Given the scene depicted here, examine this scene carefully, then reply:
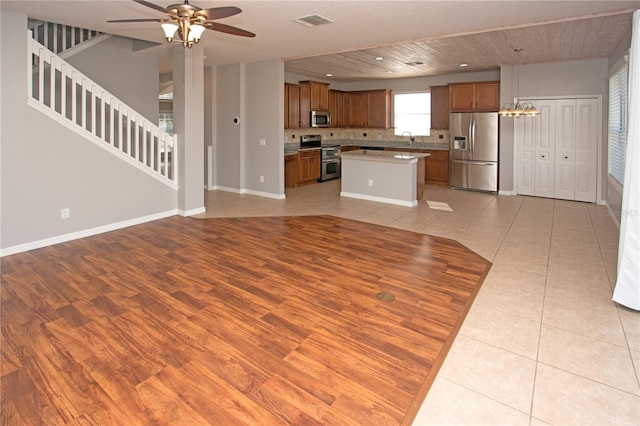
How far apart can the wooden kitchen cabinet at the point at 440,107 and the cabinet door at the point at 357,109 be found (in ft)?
6.20

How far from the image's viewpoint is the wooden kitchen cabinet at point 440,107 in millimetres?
9470

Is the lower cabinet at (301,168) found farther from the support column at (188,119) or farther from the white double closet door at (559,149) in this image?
the white double closet door at (559,149)

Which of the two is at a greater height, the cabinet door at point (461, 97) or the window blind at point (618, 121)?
the cabinet door at point (461, 97)

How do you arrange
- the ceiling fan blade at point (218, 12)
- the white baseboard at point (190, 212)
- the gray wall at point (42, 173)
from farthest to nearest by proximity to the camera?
the white baseboard at point (190, 212), the gray wall at point (42, 173), the ceiling fan blade at point (218, 12)

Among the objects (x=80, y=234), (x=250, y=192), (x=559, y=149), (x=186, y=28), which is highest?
(x=186, y=28)

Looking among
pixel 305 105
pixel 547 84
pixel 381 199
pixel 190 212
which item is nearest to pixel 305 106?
pixel 305 105

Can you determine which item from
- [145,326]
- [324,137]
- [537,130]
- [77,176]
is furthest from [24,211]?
[537,130]

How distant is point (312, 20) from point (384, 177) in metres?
3.44

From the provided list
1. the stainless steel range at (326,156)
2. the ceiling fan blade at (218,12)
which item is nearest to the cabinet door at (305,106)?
the stainless steel range at (326,156)

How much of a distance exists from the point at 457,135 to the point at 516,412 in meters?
7.80

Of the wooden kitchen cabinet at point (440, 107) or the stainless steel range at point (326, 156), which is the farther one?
the stainless steel range at point (326, 156)

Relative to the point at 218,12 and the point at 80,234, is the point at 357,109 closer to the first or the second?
the point at 80,234

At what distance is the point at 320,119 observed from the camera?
10.1 meters

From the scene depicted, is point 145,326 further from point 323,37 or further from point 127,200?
point 323,37
